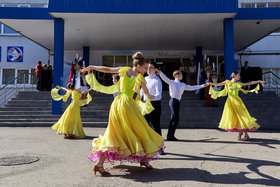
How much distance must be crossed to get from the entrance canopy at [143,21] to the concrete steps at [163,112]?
382 cm

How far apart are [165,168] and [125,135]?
93cm

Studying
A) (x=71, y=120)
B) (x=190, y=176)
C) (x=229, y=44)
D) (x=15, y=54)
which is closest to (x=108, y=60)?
(x=15, y=54)

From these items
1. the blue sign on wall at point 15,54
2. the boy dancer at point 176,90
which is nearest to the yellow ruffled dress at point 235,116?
the boy dancer at point 176,90

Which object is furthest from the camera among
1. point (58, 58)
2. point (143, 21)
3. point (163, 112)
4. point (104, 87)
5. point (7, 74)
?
point (7, 74)

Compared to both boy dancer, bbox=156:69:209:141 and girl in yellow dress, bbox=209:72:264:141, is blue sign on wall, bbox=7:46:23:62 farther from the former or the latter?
girl in yellow dress, bbox=209:72:264:141

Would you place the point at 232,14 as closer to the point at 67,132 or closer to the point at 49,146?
the point at 67,132

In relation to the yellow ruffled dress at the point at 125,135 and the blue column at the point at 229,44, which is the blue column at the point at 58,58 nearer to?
the blue column at the point at 229,44

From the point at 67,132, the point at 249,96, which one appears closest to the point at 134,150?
the point at 67,132

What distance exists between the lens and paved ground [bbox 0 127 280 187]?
3.31 metres

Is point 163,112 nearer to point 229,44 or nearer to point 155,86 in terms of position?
point 229,44

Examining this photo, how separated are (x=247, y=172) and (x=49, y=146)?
14.2 ft

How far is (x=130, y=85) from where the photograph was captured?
3.87m

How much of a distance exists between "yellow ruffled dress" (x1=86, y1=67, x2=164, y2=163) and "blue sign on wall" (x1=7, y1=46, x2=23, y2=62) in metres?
18.1

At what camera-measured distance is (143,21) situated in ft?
39.9
